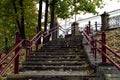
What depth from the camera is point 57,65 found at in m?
12.9

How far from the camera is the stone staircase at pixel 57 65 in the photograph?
10.4 meters

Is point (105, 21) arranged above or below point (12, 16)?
below

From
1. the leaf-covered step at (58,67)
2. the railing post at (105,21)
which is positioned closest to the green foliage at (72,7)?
the railing post at (105,21)

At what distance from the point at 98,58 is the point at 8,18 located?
1284 cm

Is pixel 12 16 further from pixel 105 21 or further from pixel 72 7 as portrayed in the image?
pixel 105 21

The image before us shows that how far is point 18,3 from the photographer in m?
23.2

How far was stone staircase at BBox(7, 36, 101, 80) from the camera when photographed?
34.2 feet

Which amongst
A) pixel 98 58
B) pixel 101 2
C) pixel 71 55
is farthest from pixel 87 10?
pixel 98 58

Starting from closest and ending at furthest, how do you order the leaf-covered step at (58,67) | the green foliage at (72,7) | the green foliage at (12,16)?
the leaf-covered step at (58,67) < the green foliage at (12,16) < the green foliage at (72,7)

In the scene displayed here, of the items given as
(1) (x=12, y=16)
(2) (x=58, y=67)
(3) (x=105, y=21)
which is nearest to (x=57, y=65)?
(2) (x=58, y=67)

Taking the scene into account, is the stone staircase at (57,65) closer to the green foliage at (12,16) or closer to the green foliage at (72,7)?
the green foliage at (12,16)

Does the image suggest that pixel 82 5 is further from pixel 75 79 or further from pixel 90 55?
pixel 75 79

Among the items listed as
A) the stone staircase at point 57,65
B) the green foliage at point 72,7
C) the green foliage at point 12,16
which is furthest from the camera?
the green foliage at point 72,7

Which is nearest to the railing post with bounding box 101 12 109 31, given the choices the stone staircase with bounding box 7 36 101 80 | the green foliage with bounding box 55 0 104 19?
the green foliage with bounding box 55 0 104 19
